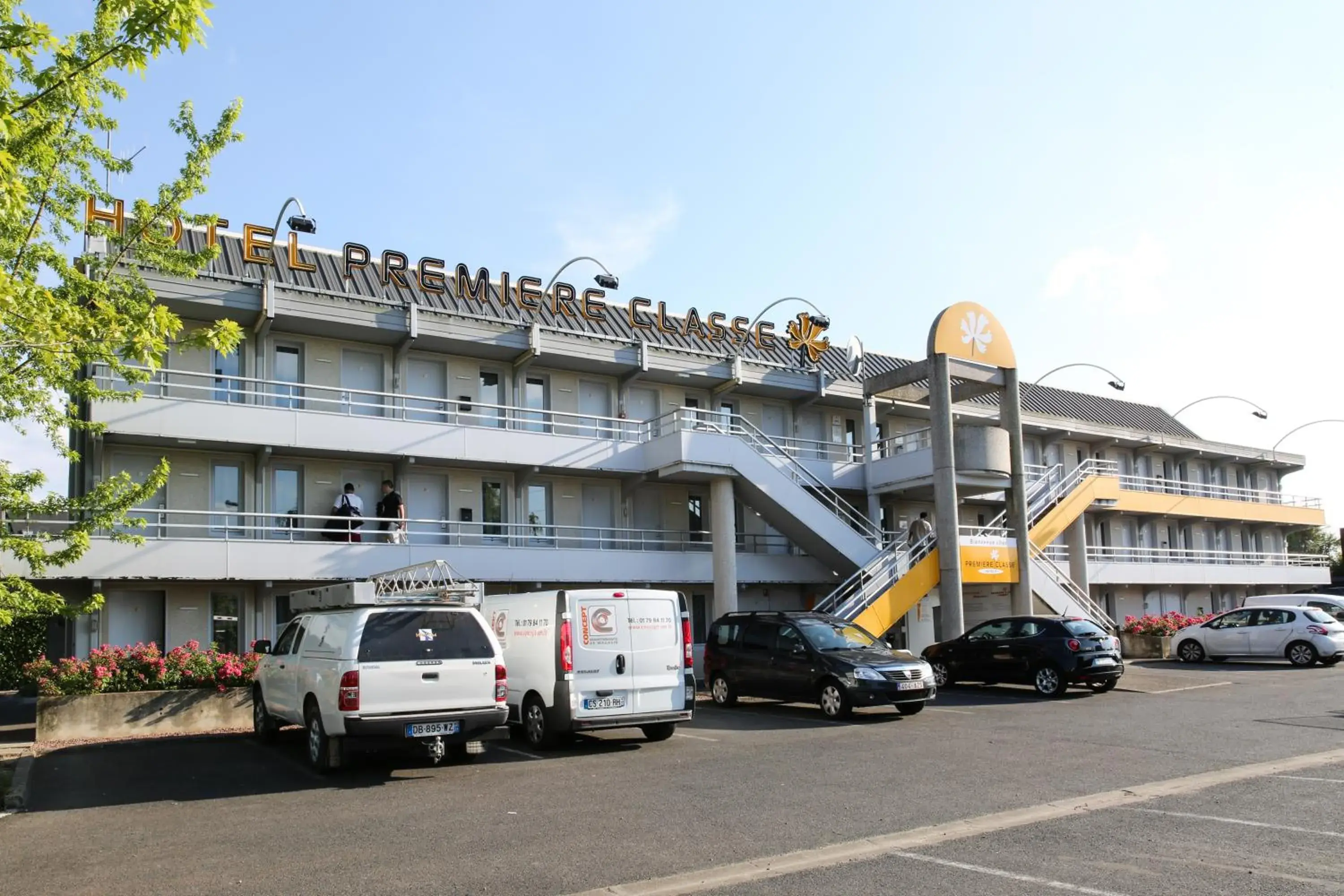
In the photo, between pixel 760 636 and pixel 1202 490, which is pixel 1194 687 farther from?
pixel 1202 490

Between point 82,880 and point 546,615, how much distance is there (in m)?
7.32

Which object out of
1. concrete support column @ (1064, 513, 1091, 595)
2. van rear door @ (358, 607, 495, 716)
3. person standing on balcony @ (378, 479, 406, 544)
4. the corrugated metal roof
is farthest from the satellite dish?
van rear door @ (358, 607, 495, 716)

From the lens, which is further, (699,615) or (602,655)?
(699,615)

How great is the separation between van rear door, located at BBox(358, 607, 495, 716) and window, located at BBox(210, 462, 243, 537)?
12609mm

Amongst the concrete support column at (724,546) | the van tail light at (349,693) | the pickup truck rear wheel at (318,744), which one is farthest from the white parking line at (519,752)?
the concrete support column at (724,546)

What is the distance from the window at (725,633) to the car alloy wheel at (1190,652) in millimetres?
A: 15633

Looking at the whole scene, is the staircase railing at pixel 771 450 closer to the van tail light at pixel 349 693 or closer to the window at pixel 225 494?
the window at pixel 225 494

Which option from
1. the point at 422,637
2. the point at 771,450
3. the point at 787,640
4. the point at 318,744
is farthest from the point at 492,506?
the point at 422,637

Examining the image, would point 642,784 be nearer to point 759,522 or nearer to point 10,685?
point 759,522

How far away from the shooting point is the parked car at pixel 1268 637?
26359mm

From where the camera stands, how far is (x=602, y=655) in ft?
46.4

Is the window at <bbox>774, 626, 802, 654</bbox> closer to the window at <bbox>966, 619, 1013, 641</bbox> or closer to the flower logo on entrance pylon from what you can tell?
the window at <bbox>966, 619, 1013, 641</bbox>

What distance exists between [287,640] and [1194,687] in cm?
1758

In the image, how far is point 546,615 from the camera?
14461 millimetres
